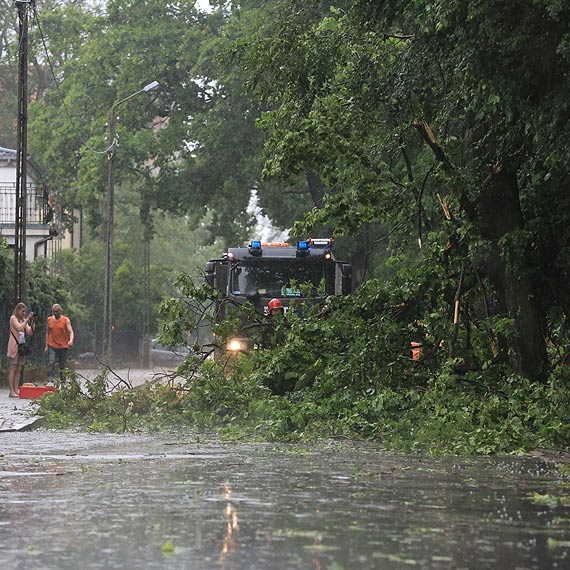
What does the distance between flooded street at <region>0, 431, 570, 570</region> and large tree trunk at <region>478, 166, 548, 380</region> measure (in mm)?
4897

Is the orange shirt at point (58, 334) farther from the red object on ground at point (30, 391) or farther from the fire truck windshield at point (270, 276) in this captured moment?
the fire truck windshield at point (270, 276)

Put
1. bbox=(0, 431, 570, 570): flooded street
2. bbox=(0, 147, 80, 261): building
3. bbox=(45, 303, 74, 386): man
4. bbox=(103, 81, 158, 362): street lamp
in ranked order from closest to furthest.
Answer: bbox=(0, 431, 570, 570): flooded street, bbox=(45, 303, 74, 386): man, bbox=(103, 81, 158, 362): street lamp, bbox=(0, 147, 80, 261): building

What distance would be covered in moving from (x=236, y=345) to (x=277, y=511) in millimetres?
12903

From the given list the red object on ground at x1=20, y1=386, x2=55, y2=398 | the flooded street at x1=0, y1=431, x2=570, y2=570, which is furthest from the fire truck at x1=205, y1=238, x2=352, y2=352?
the flooded street at x1=0, y1=431, x2=570, y2=570

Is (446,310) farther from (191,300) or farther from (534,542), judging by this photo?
(534,542)

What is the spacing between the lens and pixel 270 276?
28297 millimetres

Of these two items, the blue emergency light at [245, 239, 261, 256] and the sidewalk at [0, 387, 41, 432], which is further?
the blue emergency light at [245, 239, 261, 256]

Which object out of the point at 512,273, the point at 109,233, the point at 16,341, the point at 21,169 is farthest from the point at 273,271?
the point at 109,233

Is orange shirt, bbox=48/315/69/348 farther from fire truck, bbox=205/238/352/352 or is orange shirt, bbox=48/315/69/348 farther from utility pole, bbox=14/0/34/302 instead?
fire truck, bbox=205/238/352/352

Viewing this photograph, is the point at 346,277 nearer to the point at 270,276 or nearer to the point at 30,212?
the point at 270,276

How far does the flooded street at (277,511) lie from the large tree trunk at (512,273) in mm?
4897

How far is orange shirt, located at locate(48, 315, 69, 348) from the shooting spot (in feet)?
94.9

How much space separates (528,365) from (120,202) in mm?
62513

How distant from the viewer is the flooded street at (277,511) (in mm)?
7406
